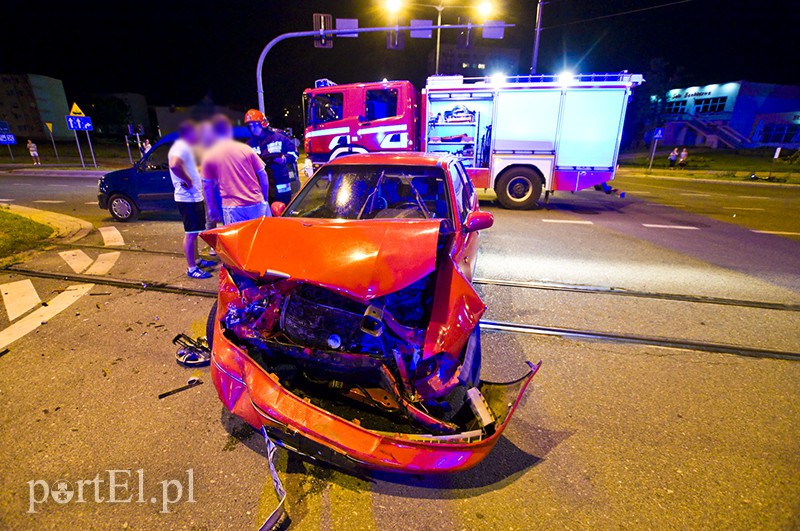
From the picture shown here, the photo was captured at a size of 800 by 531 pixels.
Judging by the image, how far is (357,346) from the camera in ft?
7.14

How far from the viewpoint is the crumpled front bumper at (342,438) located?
1.73 meters

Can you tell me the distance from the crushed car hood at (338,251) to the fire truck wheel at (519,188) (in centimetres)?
857

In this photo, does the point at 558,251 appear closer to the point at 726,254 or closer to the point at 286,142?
the point at 726,254

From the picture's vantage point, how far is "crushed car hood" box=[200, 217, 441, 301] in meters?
1.99

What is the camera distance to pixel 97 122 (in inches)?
1966

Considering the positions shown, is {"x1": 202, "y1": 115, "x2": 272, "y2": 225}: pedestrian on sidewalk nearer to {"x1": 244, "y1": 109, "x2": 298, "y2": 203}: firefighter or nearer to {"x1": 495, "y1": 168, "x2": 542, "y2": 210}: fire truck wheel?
{"x1": 244, "y1": 109, "x2": 298, "y2": 203}: firefighter

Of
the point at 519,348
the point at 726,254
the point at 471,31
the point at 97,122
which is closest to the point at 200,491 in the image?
the point at 519,348

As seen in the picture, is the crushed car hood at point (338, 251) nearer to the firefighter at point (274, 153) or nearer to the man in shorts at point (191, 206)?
the man in shorts at point (191, 206)

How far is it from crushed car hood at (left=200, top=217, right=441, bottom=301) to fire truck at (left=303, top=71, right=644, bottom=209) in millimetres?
7349

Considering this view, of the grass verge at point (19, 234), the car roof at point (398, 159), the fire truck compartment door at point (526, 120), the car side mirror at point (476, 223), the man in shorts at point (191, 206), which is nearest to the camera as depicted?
the car side mirror at point (476, 223)

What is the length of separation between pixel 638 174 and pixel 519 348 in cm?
2493

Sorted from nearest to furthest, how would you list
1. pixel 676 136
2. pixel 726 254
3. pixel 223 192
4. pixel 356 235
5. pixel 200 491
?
pixel 200 491 → pixel 356 235 → pixel 223 192 → pixel 726 254 → pixel 676 136

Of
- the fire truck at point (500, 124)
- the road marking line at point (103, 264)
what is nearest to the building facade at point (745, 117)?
the fire truck at point (500, 124)

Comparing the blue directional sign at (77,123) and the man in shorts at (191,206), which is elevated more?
the blue directional sign at (77,123)
